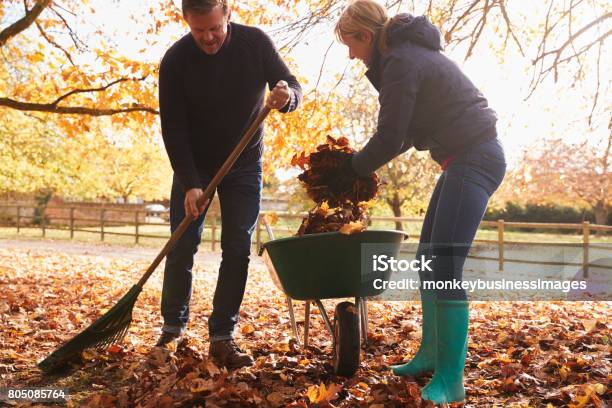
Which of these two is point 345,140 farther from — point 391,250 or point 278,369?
point 278,369

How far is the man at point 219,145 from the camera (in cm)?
308

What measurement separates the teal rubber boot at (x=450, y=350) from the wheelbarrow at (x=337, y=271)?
477 millimetres

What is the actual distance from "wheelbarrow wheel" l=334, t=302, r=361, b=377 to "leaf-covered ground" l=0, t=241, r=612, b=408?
0.23ft

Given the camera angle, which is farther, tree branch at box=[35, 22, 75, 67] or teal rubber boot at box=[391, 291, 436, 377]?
tree branch at box=[35, 22, 75, 67]

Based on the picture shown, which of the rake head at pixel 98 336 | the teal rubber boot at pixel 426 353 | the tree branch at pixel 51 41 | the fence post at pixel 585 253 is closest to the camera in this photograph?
the teal rubber boot at pixel 426 353

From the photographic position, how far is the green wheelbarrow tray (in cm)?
266

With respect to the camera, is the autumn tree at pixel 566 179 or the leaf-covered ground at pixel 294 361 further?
the autumn tree at pixel 566 179

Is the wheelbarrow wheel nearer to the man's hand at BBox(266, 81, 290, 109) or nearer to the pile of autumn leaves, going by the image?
the pile of autumn leaves

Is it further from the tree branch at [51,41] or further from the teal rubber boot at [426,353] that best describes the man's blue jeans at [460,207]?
the tree branch at [51,41]

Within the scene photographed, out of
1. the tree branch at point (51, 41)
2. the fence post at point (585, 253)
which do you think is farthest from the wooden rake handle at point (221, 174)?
the fence post at point (585, 253)

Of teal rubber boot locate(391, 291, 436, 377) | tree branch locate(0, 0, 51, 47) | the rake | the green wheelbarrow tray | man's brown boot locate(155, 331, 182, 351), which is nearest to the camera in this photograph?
the green wheelbarrow tray

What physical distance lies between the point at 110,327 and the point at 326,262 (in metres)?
Result: 1.36

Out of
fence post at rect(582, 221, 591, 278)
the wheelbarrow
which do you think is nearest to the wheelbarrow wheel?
the wheelbarrow

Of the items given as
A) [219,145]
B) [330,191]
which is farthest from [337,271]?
[219,145]
